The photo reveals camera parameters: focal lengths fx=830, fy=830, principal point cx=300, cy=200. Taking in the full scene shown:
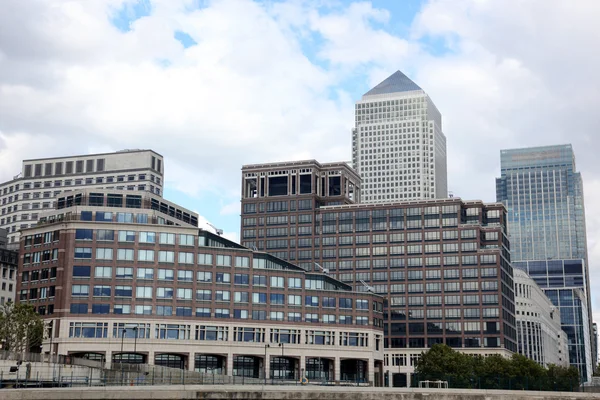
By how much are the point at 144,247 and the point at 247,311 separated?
22.8 metres

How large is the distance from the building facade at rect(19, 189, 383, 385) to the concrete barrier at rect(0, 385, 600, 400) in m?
70.6

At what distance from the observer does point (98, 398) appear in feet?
226

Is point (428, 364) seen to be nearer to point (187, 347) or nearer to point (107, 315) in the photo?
point (187, 347)

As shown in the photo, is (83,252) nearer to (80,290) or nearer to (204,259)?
(80,290)

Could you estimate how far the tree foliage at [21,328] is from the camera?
431ft

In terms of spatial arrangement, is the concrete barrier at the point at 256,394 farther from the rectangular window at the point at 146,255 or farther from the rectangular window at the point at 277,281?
the rectangular window at the point at 277,281

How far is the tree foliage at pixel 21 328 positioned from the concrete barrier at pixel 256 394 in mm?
63384

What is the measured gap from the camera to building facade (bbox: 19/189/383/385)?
476 feet

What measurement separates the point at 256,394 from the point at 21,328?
69.2 meters

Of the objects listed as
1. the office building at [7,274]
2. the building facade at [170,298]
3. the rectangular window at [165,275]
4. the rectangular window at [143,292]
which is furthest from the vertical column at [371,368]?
the office building at [7,274]

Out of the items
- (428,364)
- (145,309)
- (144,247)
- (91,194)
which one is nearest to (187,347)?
(145,309)

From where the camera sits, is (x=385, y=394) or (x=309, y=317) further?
(x=309, y=317)

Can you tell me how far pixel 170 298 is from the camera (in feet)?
490

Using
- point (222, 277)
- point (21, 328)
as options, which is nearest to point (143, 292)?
point (222, 277)
